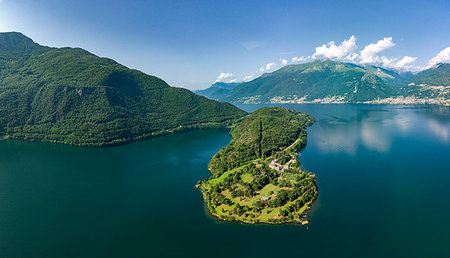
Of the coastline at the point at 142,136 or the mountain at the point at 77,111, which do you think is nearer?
the coastline at the point at 142,136

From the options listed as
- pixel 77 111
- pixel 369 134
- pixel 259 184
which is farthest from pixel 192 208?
pixel 77 111

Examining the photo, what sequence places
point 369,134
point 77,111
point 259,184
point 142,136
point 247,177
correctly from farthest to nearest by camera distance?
point 77,111 < point 142,136 < point 369,134 < point 247,177 < point 259,184

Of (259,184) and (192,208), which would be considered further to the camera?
(259,184)

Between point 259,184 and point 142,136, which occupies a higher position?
point 142,136

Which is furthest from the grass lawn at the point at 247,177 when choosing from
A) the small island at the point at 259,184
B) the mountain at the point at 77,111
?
the mountain at the point at 77,111

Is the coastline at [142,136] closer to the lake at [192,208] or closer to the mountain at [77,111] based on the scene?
the mountain at [77,111]

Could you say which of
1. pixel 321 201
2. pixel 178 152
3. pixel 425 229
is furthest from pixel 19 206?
pixel 425 229

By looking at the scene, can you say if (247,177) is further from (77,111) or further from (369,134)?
(77,111)
